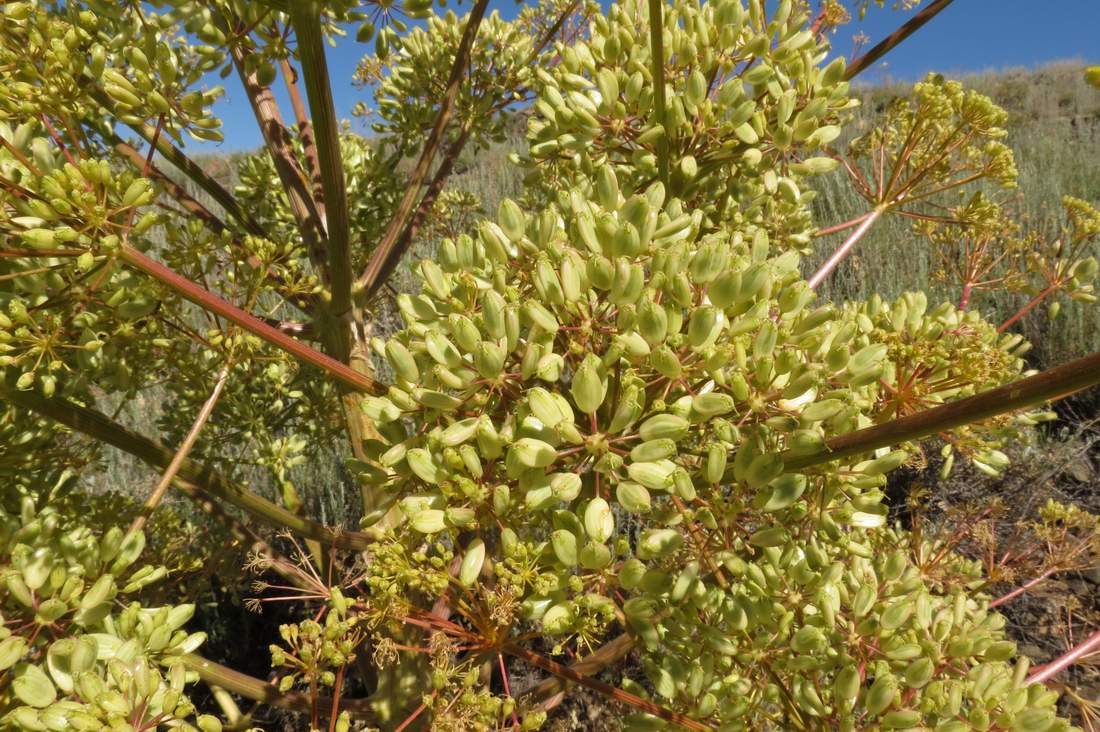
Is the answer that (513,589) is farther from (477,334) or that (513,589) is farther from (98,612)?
(98,612)

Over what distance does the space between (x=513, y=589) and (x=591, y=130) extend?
1047 millimetres

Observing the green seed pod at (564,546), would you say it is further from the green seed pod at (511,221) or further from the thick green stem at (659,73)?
the thick green stem at (659,73)

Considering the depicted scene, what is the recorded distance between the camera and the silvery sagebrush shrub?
0.96 m

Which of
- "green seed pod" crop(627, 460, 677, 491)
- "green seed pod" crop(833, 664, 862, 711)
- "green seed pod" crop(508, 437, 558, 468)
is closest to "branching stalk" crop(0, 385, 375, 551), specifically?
"green seed pod" crop(508, 437, 558, 468)

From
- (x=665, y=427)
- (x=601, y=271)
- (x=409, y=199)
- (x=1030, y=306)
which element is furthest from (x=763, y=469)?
(x=1030, y=306)

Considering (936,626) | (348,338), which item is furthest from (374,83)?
(936,626)

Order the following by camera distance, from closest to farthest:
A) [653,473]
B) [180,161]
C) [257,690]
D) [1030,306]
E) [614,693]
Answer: [653,473], [614,693], [257,690], [180,161], [1030,306]

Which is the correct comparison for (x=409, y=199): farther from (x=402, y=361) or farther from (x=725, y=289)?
(x=725, y=289)

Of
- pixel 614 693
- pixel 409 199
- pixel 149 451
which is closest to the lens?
pixel 614 693

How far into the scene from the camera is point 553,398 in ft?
3.02

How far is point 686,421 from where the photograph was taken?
91cm

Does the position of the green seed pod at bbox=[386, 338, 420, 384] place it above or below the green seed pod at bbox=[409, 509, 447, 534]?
above

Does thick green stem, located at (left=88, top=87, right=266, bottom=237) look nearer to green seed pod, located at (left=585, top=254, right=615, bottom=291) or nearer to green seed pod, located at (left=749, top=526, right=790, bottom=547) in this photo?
green seed pod, located at (left=585, top=254, right=615, bottom=291)

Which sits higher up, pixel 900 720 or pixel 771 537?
pixel 771 537
